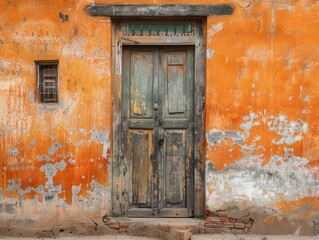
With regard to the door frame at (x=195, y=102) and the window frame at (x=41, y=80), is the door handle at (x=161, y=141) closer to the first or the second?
the door frame at (x=195, y=102)

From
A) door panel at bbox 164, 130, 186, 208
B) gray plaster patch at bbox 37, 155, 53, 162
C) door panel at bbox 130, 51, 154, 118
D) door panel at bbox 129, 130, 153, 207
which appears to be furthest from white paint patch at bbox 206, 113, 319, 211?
gray plaster patch at bbox 37, 155, 53, 162

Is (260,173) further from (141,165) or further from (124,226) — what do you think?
(124,226)

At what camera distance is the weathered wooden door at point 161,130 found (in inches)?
203

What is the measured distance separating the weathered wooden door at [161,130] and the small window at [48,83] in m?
0.86

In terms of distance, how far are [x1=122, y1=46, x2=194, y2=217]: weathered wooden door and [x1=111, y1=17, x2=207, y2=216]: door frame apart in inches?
3.0

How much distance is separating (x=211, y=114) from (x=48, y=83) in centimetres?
209

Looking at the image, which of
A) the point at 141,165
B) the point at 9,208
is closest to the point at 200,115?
the point at 141,165

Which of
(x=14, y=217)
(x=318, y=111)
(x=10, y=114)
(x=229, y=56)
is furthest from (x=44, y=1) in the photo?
(x=318, y=111)

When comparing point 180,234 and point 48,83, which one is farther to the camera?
point 48,83

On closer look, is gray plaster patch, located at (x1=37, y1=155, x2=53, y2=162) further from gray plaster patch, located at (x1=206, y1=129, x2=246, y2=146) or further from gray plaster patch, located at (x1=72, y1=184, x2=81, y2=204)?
gray plaster patch, located at (x1=206, y1=129, x2=246, y2=146)

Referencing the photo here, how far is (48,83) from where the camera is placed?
5082 mm

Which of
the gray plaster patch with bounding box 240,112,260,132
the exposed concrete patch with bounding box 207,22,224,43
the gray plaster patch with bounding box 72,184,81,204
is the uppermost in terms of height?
the exposed concrete patch with bounding box 207,22,224,43

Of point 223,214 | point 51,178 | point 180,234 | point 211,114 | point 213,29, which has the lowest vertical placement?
point 180,234

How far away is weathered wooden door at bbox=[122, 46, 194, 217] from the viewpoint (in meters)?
5.14
